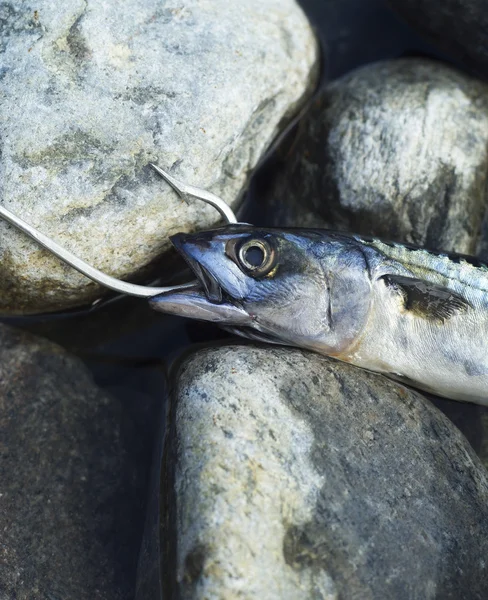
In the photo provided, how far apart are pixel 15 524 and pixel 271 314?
1.90m

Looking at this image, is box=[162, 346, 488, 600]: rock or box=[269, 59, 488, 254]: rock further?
box=[269, 59, 488, 254]: rock

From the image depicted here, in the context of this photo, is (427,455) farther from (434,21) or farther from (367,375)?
(434,21)

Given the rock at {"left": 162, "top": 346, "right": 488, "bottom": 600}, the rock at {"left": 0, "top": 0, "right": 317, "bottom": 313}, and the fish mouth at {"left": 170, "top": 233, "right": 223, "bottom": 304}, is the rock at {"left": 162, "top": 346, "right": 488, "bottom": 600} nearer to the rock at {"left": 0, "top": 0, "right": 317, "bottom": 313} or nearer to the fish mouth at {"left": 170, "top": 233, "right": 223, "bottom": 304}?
the fish mouth at {"left": 170, "top": 233, "right": 223, "bottom": 304}

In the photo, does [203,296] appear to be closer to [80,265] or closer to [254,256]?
[254,256]

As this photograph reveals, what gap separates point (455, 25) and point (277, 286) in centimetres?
274

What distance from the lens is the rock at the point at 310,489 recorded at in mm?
2730

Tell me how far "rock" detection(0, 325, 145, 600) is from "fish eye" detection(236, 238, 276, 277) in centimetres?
141

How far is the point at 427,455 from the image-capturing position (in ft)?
11.0

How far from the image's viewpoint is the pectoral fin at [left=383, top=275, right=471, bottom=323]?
3492 mm

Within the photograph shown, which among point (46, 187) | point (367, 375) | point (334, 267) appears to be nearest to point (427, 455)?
point (367, 375)

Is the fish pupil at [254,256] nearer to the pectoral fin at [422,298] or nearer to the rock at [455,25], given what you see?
the pectoral fin at [422,298]

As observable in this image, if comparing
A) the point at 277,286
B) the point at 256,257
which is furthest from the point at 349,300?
the point at 256,257

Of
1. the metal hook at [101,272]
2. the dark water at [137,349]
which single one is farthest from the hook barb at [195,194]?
the dark water at [137,349]

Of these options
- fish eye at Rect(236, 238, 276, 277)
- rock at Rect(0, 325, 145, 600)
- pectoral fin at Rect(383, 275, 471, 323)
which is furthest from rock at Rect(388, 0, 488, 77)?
rock at Rect(0, 325, 145, 600)
